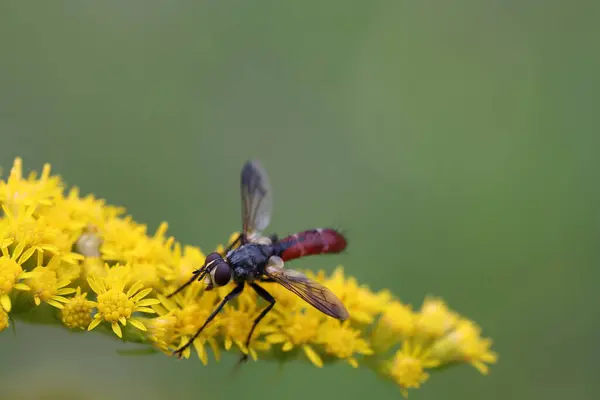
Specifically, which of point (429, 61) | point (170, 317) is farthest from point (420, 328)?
point (429, 61)

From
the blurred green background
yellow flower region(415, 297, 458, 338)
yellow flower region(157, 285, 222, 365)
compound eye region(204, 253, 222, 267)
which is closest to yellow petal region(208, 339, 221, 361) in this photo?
yellow flower region(157, 285, 222, 365)

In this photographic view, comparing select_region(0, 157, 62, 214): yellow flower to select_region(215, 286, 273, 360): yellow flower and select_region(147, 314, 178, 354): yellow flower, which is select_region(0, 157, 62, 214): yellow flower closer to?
select_region(147, 314, 178, 354): yellow flower

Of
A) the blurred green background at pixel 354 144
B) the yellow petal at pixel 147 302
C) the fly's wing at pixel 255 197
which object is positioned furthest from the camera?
the blurred green background at pixel 354 144

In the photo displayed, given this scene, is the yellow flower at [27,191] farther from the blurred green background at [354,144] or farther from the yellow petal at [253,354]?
the blurred green background at [354,144]

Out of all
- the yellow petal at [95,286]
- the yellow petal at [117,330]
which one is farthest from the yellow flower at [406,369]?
the yellow petal at [95,286]

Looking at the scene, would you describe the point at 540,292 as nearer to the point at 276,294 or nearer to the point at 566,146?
the point at 566,146

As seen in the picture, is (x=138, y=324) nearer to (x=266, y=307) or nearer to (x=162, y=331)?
(x=162, y=331)
